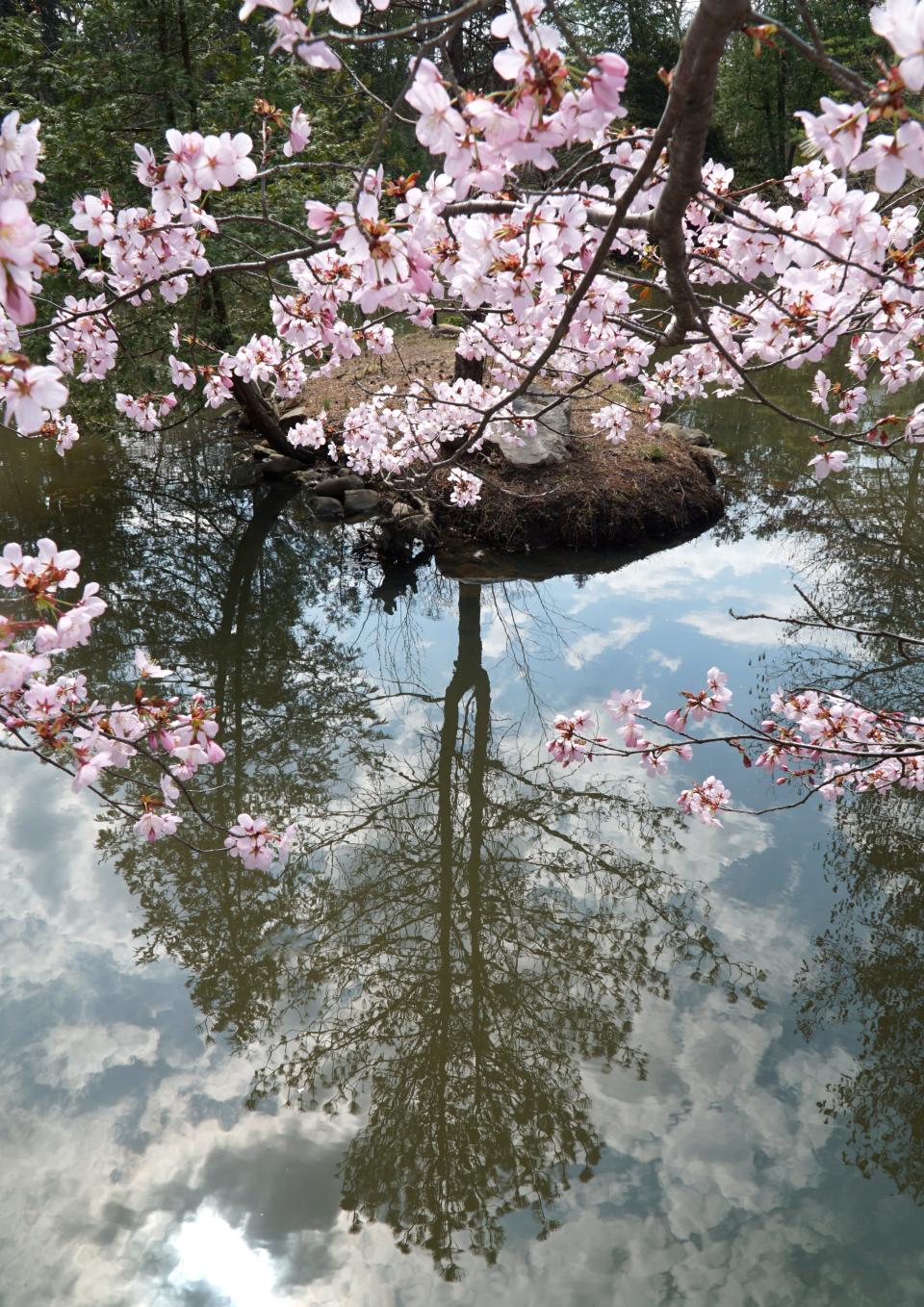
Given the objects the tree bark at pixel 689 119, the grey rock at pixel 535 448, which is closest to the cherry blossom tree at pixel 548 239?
the tree bark at pixel 689 119

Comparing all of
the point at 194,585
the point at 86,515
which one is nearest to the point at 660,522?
the point at 194,585

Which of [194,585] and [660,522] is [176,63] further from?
[660,522]

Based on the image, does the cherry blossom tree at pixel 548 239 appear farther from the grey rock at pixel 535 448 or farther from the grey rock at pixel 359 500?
the grey rock at pixel 359 500

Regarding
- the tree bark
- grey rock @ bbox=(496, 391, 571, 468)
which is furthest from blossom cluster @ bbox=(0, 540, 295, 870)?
grey rock @ bbox=(496, 391, 571, 468)

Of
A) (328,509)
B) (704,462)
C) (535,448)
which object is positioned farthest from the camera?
(704,462)

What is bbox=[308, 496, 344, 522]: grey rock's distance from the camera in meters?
7.82

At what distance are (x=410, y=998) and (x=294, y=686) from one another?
2521mm

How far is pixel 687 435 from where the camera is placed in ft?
29.1

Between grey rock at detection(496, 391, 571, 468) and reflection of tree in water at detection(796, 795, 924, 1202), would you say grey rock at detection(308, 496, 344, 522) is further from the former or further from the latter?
reflection of tree in water at detection(796, 795, 924, 1202)

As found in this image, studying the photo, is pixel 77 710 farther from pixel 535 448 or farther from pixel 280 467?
pixel 280 467

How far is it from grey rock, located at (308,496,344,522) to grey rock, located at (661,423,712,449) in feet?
10.2

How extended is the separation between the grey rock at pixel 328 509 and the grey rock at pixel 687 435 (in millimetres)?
3102

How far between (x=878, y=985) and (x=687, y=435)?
646 centimetres

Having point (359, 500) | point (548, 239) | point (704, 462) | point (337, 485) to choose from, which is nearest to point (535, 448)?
point (359, 500)
